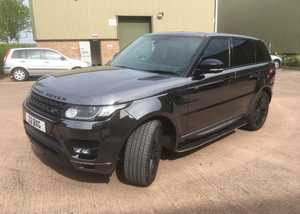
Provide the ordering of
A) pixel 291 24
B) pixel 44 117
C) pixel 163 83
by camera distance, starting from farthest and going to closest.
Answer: pixel 291 24, pixel 163 83, pixel 44 117

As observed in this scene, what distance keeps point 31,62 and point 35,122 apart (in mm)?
11618

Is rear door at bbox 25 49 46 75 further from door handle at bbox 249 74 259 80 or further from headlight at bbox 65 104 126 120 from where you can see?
headlight at bbox 65 104 126 120

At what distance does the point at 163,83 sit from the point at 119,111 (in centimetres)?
76

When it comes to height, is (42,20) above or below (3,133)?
above

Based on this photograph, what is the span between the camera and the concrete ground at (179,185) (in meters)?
3.36

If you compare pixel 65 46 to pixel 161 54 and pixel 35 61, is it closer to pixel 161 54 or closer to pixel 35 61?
pixel 35 61

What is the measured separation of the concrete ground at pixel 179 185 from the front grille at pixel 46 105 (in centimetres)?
88

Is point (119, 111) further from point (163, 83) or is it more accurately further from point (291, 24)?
point (291, 24)

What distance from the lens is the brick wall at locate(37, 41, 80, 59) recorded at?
1839 centimetres

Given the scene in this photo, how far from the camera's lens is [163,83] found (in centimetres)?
378

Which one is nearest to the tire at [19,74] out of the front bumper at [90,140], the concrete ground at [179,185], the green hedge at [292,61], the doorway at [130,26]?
the doorway at [130,26]

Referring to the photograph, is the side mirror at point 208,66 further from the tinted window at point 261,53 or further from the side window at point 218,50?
the tinted window at point 261,53

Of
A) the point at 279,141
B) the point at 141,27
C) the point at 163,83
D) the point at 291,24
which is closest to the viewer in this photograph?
the point at 163,83

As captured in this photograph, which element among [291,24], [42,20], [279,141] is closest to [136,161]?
[279,141]
